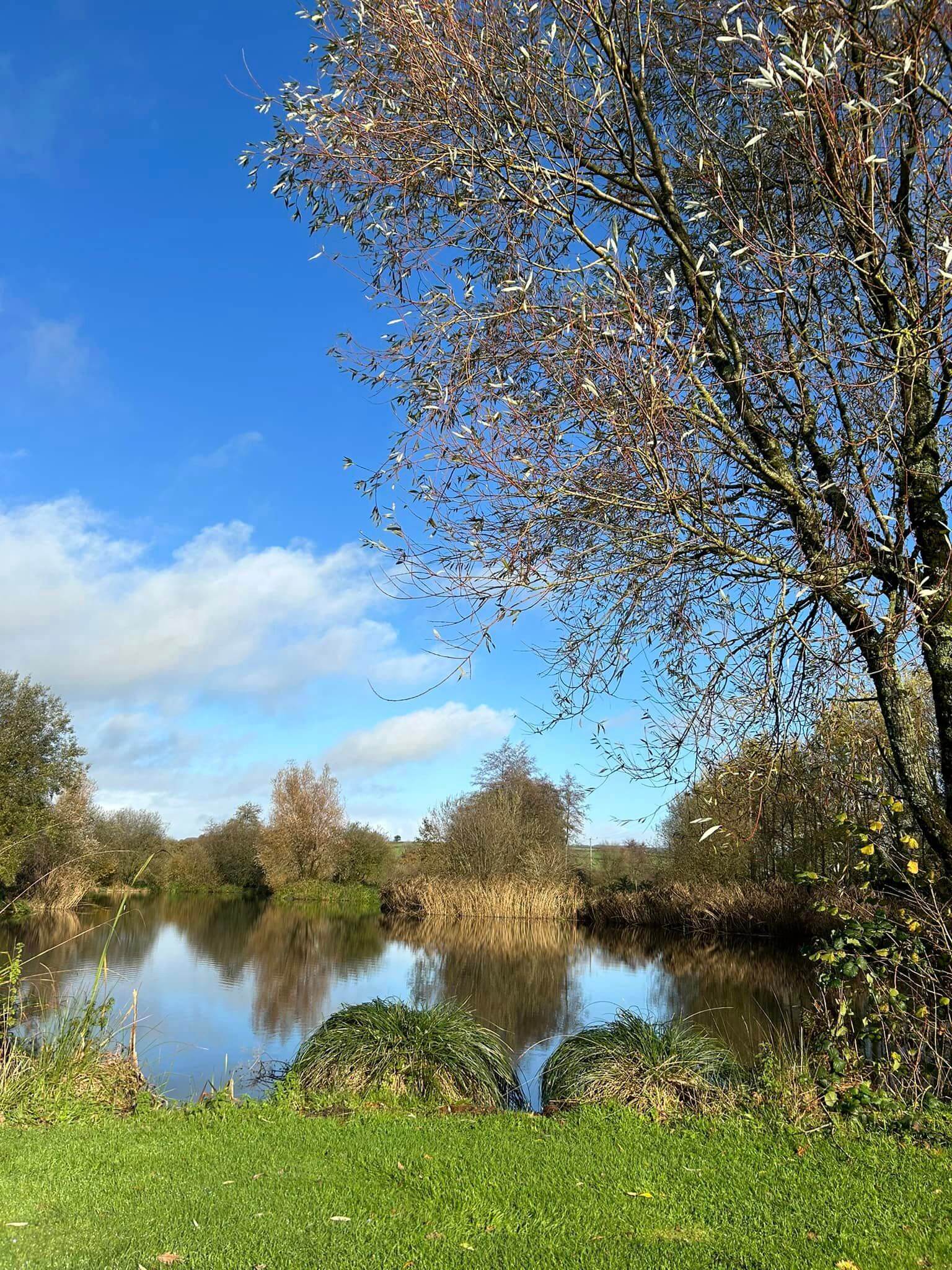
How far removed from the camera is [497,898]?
28.8 meters

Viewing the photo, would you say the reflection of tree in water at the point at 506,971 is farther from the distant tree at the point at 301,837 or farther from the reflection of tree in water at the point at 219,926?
the distant tree at the point at 301,837

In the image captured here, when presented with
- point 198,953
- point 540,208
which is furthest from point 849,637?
point 198,953

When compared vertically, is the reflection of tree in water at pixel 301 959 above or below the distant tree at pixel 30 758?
below

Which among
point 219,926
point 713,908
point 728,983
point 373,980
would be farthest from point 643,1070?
point 219,926

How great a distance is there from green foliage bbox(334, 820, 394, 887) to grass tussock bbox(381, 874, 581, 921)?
11.9 m

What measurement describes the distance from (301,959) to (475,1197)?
59.9ft

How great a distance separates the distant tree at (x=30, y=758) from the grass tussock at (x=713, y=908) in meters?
18.6

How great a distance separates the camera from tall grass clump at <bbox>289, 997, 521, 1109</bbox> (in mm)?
7348

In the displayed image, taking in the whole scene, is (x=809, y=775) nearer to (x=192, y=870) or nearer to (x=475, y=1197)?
(x=475, y=1197)

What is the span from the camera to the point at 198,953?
2172cm

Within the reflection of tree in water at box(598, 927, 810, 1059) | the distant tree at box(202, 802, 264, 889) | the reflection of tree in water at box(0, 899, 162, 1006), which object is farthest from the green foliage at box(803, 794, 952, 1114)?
the distant tree at box(202, 802, 264, 889)

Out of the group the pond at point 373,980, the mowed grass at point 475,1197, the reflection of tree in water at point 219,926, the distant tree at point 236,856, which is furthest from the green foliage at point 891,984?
the distant tree at point 236,856

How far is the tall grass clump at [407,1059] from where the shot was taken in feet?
24.1

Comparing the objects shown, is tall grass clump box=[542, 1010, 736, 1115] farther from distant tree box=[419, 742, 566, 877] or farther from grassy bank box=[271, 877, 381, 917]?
grassy bank box=[271, 877, 381, 917]
